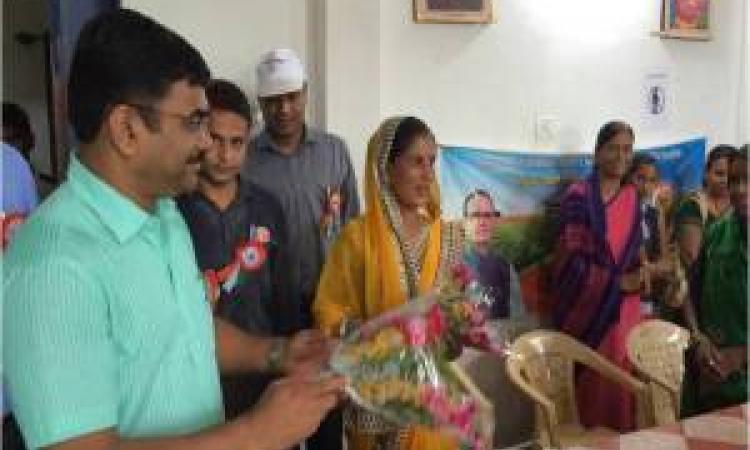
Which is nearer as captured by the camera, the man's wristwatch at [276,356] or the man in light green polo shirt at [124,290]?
the man in light green polo shirt at [124,290]

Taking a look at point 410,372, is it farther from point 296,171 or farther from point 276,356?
point 296,171

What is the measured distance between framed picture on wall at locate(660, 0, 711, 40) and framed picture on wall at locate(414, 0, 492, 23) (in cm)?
110

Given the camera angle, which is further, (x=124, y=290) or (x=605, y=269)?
(x=605, y=269)

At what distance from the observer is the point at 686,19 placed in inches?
162

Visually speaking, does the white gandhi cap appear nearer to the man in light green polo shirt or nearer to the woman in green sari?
the man in light green polo shirt

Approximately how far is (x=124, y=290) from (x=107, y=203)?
0.36 feet

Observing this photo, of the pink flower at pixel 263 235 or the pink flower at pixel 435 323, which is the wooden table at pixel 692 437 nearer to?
the pink flower at pixel 435 323

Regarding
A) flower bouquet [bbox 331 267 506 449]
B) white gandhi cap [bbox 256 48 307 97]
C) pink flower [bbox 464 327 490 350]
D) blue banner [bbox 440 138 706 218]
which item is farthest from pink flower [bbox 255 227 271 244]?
blue banner [bbox 440 138 706 218]

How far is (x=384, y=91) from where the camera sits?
3238mm

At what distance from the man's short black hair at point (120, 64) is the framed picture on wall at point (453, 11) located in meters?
2.37

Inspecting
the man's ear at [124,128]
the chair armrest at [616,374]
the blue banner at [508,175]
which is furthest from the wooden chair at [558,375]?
the man's ear at [124,128]

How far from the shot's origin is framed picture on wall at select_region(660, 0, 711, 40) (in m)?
4.02

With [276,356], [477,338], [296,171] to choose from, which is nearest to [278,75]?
[296,171]

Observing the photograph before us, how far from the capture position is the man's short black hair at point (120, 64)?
98 centimetres
